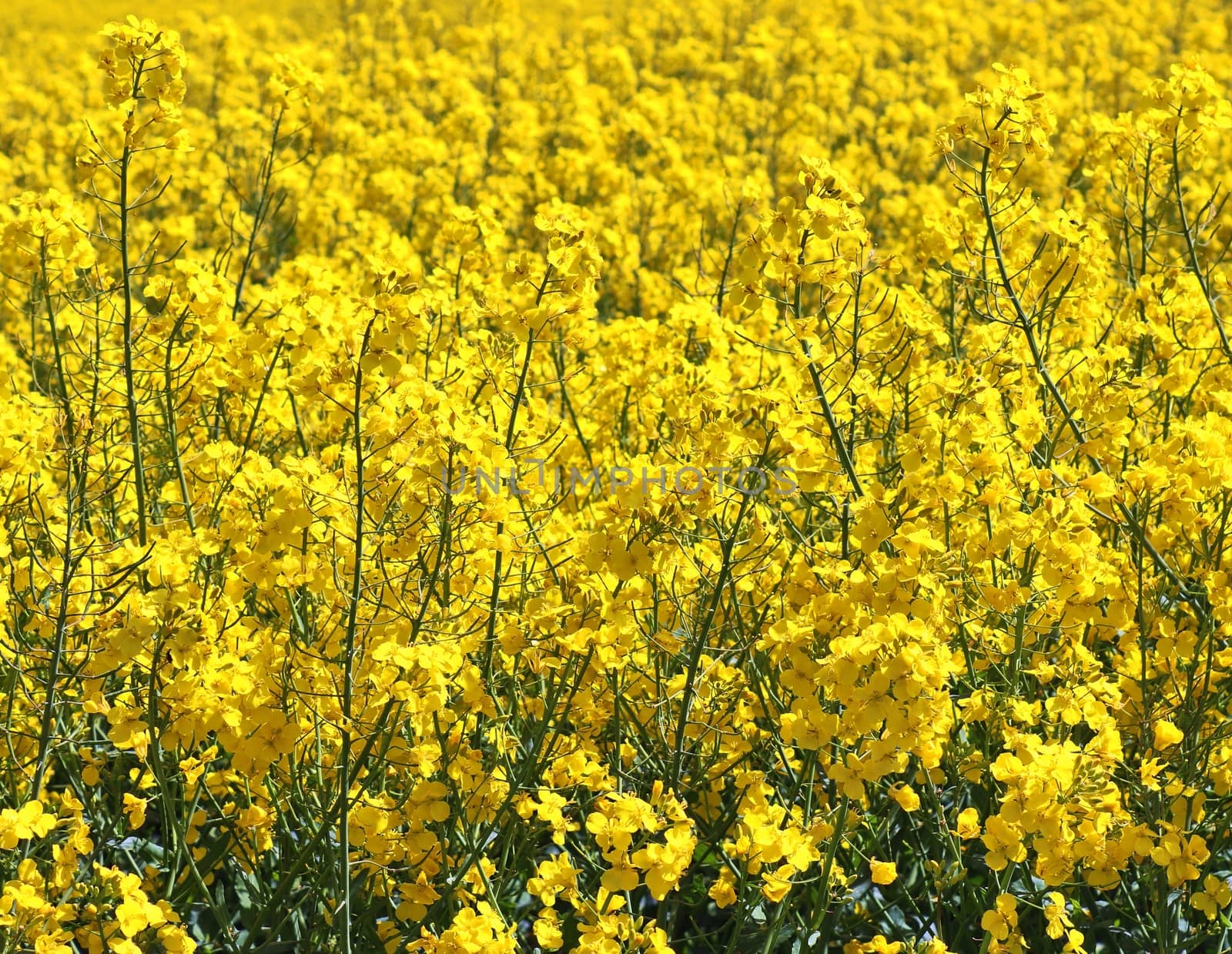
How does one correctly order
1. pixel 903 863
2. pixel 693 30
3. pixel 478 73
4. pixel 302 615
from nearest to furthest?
pixel 302 615 → pixel 903 863 → pixel 478 73 → pixel 693 30

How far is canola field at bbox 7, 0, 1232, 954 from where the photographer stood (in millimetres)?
2695

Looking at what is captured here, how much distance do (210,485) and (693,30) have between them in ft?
40.3

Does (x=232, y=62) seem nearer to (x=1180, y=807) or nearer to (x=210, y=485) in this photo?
(x=210, y=485)

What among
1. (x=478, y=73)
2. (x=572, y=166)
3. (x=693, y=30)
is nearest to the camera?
(x=572, y=166)

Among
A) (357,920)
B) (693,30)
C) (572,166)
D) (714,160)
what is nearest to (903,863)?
(357,920)

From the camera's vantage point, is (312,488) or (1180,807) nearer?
(312,488)

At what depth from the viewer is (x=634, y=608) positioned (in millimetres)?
3158

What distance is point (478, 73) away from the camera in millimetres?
12586

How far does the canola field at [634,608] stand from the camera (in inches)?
106

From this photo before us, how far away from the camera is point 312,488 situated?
8.89ft

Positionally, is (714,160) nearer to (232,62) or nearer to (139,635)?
(232,62)

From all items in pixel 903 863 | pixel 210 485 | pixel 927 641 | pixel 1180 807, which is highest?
pixel 927 641

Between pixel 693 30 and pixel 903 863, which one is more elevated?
pixel 693 30

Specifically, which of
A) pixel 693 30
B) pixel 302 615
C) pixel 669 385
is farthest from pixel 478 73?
pixel 302 615
